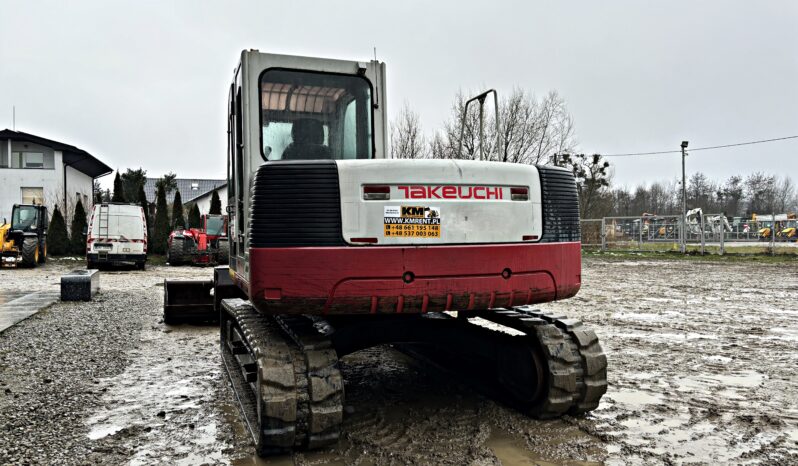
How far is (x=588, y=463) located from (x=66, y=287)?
11.1m

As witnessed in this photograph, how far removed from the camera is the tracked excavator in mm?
3799

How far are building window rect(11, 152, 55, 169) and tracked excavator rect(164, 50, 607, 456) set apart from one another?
1472 inches

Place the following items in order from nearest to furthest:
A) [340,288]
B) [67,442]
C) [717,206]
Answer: [340,288]
[67,442]
[717,206]

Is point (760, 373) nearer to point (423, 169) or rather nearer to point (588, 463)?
point (588, 463)

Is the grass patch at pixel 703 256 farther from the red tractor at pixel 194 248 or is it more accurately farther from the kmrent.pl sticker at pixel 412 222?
the kmrent.pl sticker at pixel 412 222

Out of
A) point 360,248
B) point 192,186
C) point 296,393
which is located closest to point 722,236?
point 360,248

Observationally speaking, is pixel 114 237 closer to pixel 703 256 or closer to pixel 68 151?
pixel 68 151

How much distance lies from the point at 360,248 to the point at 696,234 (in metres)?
31.6

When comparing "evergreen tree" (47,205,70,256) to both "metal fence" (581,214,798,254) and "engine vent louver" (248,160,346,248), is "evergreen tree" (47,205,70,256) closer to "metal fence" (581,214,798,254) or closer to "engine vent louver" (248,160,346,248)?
"metal fence" (581,214,798,254)

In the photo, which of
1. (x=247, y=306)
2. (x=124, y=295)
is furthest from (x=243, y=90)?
(x=124, y=295)

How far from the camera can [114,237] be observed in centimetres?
2264

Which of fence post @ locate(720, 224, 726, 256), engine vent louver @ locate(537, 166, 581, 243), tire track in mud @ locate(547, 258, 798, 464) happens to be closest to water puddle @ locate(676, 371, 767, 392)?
tire track in mud @ locate(547, 258, 798, 464)

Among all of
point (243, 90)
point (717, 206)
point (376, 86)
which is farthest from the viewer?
point (717, 206)

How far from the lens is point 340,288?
3.81 metres
